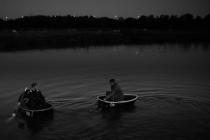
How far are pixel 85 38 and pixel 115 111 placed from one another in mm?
79852

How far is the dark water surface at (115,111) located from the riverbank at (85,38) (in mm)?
43977

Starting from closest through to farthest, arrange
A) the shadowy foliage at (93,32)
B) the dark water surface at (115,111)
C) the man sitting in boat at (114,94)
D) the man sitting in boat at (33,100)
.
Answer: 1. the dark water surface at (115,111)
2. the man sitting in boat at (33,100)
3. the man sitting in boat at (114,94)
4. the shadowy foliage at (93,32)

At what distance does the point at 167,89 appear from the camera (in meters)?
27.3

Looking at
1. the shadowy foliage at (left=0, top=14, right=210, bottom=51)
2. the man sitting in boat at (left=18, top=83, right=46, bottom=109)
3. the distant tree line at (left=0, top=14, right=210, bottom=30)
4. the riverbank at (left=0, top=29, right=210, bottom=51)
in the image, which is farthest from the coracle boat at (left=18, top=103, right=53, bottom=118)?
the distant tree line at (left=0, top=14, right=210, bottom=30)

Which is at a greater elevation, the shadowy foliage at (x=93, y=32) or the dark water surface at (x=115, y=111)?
the shadowy foliage at (x=93, y=32)

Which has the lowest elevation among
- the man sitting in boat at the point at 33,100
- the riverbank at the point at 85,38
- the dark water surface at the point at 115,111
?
the dark water surface at the point at 115,111

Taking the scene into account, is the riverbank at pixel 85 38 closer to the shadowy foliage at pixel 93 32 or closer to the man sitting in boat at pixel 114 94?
the shadowy foliage at pixel 93 32

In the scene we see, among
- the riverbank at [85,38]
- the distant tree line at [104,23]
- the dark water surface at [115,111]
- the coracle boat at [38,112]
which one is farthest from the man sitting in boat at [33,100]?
the distant tree line at [104,23]

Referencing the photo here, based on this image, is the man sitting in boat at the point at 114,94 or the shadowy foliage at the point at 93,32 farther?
the shadowy foliage at the point at 93,32

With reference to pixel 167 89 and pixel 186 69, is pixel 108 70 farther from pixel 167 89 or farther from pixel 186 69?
pixel 167 89

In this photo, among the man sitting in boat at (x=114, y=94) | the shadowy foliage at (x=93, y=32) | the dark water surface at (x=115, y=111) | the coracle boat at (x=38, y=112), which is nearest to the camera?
the dark water surface at (x=115, y=111)

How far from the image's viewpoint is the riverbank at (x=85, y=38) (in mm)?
84688

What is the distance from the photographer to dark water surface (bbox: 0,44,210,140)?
16797mm

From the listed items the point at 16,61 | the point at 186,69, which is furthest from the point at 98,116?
the point at 16,61
